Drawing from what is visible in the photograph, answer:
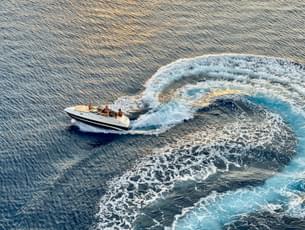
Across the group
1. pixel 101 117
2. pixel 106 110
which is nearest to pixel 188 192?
pixel 101 117

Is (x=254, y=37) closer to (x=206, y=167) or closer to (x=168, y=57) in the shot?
(x=168, y=57)

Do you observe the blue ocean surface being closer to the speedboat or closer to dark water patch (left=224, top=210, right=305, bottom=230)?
dark water patch (left=224, top=210, right=305, bottom=230)

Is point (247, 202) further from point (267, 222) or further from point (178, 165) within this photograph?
point (178, 165)

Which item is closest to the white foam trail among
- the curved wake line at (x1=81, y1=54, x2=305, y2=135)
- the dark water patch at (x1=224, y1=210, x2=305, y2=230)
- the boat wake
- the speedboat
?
the boat wake

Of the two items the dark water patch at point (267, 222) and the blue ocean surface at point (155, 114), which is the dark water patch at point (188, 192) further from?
the dark water patch at point (267, 222)

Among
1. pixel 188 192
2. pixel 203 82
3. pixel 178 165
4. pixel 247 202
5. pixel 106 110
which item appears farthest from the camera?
pixel 203 82

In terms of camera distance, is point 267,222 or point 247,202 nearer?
point 267,222

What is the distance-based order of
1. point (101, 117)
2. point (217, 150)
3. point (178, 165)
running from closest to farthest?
point (178, 165)
point (217, 150)
point (101, 117)

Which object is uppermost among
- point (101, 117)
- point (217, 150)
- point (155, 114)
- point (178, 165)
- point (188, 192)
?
point (155, 114)

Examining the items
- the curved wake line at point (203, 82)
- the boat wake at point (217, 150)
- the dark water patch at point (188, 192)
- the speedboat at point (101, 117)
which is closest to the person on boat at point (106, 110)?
the speedboat at point (101, 117)
